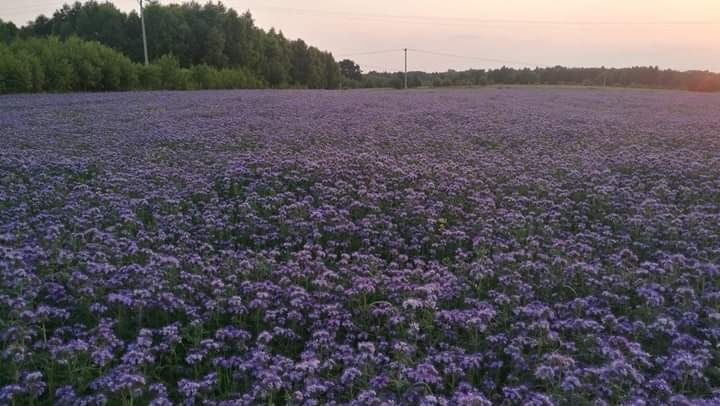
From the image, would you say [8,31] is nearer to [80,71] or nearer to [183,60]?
[183,60]

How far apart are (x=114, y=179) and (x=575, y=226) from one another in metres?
5.72

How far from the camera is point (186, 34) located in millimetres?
61125

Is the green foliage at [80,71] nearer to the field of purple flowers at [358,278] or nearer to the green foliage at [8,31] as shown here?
the field of purple flowers at [358,278]

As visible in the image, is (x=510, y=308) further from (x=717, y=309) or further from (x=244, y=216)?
(x=244, y=216)

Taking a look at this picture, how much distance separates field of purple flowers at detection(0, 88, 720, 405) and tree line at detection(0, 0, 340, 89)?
167 ft

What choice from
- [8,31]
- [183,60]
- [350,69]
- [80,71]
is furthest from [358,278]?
[350,69]

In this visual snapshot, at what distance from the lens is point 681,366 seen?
3.63 metres

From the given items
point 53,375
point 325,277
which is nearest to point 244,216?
point 325,277

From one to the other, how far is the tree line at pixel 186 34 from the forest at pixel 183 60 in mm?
103

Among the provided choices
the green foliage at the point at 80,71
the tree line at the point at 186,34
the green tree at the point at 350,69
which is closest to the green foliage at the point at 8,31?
the tree line at the point at 186,34

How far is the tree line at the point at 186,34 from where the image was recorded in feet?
198

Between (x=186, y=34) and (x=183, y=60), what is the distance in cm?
273

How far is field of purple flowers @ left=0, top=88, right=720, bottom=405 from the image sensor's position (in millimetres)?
3619

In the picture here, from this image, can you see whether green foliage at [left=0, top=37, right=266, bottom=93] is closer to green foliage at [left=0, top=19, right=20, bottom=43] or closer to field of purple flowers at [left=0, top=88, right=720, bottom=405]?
field of purple flowers at [left=0, top=88, right=720, bottom=405]
